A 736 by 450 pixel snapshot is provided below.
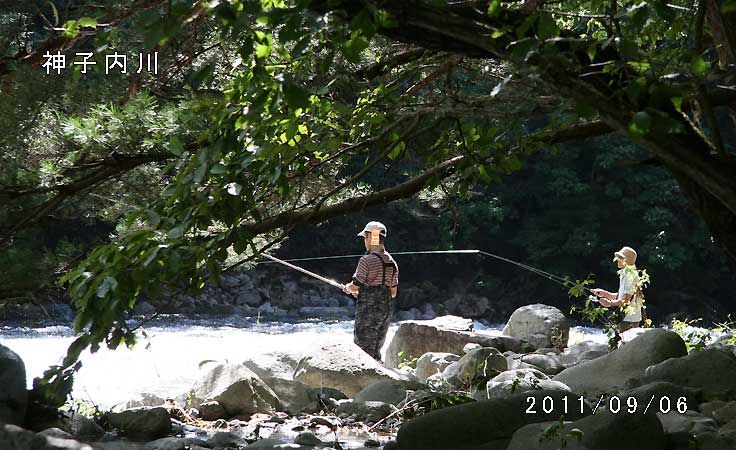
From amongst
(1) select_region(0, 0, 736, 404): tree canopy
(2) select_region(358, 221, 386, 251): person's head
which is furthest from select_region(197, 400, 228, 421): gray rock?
(2) select_region(358, 221, 386, 251): person's head

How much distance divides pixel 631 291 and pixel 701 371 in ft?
11.2

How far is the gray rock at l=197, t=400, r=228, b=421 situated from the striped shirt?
1888mm

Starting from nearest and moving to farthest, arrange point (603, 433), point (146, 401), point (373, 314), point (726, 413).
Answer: point (603, 433)
point (726, 413)
point (146, 401)
point (373, 314)

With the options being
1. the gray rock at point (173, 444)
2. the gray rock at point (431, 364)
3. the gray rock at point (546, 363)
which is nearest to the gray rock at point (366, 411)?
the gray rock at point (173, 444)

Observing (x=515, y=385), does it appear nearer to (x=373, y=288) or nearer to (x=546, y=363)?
(x=546, y=363)

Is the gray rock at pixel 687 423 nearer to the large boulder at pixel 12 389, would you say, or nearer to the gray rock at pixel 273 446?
the gray rock at pixel 273 446

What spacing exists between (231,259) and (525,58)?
20.2ft

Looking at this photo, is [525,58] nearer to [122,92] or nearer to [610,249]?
[122,92]

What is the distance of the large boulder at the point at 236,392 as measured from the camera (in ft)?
21.9

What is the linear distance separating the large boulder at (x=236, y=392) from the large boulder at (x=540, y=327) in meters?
4.24

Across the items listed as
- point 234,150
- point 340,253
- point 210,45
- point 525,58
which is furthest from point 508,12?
point 340,253

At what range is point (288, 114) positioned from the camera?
10.8 feet

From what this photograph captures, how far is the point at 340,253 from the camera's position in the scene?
2633cm

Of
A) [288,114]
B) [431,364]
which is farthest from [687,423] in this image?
[431,364]
